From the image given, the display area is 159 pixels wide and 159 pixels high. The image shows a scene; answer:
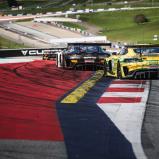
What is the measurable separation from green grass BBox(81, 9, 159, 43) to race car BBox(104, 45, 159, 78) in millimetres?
47897

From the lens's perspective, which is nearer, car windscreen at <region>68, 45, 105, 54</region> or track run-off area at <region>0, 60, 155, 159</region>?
track run-off area at <region>0, 60, 155, 159</region>

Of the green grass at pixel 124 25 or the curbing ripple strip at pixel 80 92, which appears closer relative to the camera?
the curbing ripple strip at pixel 80 92

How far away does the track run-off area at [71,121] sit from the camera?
662 centimetres

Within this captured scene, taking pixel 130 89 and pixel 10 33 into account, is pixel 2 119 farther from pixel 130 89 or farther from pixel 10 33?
pixel 10 33

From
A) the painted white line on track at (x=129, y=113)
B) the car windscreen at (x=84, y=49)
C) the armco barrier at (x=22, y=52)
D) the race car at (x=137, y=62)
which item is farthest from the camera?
the armco barrier at (x=22, y=52)

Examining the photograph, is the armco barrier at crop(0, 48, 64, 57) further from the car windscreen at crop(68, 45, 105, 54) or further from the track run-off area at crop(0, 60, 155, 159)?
the track run-off area at crop(0, 60, 155, 159)

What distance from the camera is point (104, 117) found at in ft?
30.3

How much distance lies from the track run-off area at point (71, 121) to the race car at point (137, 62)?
134 cm

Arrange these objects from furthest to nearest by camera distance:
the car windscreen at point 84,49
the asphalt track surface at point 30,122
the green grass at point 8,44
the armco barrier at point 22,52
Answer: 1. the green grass at point 8,44
2. the armco barrier at point 22,52
3. the car windscreen at point 84,49
4. the asphalt track surface at point 30,122

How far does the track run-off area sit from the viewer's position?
261 inches

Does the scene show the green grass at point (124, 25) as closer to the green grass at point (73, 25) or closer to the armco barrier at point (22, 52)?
the green grass at point (73, 25)

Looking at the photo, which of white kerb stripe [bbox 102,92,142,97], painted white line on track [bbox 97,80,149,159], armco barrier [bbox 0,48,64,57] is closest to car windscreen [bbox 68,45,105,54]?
painted white line on track [bbox 97,80,149,159]

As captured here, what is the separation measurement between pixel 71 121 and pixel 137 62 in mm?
7842

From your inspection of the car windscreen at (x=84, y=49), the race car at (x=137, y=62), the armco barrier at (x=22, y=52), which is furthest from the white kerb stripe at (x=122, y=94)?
the armco barrier at (x=22, y=52)
